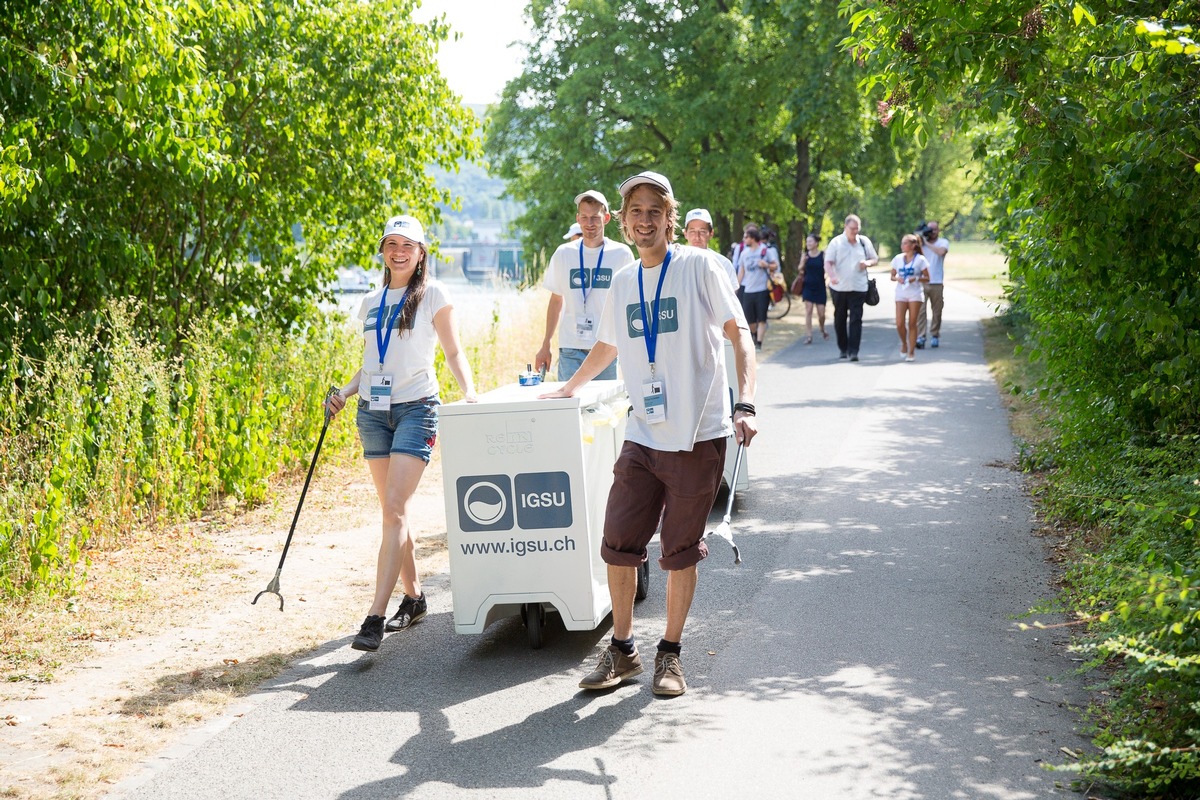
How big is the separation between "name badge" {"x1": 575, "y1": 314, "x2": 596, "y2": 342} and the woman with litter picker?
6.25ft

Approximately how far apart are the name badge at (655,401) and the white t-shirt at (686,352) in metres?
0.02

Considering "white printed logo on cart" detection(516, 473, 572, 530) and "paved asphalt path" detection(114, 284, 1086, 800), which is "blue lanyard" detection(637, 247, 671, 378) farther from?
"paved asphalt path" detection(114, 284, 1086, 800)

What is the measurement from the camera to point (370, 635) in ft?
19.9

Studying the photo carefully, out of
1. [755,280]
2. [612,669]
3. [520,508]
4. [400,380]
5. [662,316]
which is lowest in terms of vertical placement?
[612,669]

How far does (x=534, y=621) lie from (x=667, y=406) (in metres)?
1.45

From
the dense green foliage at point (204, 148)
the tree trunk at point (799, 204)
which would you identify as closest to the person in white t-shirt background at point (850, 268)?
the dense green foliage at point (204, 148)

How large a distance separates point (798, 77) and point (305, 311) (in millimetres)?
20117

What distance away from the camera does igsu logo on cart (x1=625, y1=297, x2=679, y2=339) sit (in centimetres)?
536

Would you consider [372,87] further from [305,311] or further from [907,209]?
[907,209]

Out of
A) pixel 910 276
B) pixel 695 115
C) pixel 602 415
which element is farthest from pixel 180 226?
pixel 695 115

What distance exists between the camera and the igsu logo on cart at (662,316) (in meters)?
5.36

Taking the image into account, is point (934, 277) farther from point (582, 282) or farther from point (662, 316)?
point (662, 316)

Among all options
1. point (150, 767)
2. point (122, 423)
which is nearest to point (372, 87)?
point (122, 423)

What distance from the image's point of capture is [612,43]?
36031mm
